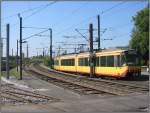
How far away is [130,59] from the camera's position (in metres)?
34.9

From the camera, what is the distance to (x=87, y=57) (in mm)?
44562

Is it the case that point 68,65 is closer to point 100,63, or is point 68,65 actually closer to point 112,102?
point 100,63

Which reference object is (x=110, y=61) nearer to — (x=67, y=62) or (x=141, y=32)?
(x=67, y=62)

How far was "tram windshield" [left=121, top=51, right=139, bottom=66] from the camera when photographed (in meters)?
34.4

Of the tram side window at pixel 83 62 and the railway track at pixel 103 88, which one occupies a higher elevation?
the tram side window at pixel 83 62

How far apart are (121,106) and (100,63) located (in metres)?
24.0

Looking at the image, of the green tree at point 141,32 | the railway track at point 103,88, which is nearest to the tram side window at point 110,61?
the railway track at point 103,88

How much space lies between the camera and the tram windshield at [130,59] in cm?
3444

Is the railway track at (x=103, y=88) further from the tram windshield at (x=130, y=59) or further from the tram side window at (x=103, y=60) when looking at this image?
the tram side window at (x=103, y=60)

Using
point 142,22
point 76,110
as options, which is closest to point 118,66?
point 76,110

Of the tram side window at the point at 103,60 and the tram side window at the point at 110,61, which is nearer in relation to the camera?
the tram side window at the point at 110,61

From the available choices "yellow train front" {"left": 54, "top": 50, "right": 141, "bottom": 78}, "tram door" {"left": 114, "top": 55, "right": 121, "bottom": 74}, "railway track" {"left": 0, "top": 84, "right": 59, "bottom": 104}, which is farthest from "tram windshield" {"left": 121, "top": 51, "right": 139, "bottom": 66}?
"railway track" {"left": 0, "top": 84, "right": 59, "bottom": 104}

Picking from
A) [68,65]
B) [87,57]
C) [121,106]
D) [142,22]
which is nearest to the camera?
[121,106]

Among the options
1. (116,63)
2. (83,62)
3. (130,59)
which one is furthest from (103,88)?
(83,62)
